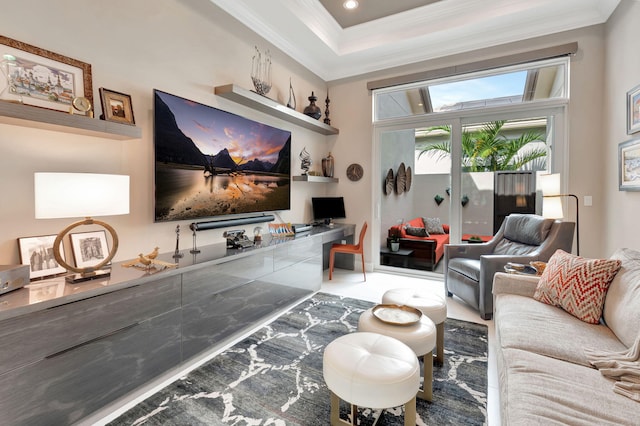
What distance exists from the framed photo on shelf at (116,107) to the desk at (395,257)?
12.6 feet

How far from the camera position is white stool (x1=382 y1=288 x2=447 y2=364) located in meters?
2.16

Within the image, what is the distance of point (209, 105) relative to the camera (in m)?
3.04

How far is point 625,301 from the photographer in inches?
67.2

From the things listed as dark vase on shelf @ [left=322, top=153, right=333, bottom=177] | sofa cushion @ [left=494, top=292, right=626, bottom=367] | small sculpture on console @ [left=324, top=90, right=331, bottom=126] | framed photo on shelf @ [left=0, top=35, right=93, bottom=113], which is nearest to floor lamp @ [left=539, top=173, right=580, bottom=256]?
sofa cushion @ [left=494, top=292, right=626, bottom=367]

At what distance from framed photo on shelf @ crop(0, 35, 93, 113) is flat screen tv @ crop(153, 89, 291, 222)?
1.70 feet

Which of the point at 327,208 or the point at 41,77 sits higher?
the point at 41,77

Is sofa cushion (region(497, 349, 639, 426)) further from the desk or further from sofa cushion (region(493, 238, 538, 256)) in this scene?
the desk

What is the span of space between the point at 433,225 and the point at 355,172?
1.45 meters

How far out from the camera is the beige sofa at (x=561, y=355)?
3.73 ft

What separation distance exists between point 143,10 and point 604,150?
4.78 m

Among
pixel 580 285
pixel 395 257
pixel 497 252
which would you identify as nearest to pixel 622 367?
pixel 580 285

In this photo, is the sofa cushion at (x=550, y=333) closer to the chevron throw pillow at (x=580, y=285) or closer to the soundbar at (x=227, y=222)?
the chevron throw pillow at (x=580, y=285)

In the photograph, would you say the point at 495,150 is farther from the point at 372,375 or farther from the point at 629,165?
the point at 372,375

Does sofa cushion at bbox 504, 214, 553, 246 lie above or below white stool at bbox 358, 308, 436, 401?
above
